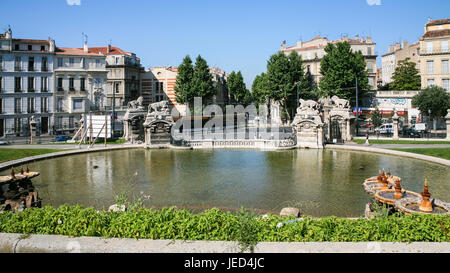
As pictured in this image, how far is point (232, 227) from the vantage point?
7.57m

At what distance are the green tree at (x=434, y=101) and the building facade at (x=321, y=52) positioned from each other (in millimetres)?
18569

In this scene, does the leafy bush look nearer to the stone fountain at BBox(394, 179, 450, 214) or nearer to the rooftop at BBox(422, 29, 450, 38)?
the stone fountain at BBox(394, 179, 450, 214)

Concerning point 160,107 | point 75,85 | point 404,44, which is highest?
point 404,44

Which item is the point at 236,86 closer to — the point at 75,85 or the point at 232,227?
the point at 75,85

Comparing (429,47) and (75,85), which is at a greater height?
(429,47)

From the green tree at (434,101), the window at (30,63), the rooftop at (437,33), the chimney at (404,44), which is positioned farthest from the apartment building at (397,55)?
the window at (30,63)

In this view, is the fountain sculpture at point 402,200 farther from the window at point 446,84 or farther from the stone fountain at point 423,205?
the window at point 446,84

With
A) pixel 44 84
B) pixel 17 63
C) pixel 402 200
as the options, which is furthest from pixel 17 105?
pixel 402 200

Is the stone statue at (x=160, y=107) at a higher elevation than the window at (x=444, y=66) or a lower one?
lower

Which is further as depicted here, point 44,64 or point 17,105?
point 44,64

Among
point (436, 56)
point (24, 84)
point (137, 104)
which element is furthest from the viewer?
point (436, 56)

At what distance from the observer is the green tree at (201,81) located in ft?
247

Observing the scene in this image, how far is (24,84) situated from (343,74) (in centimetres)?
5927
